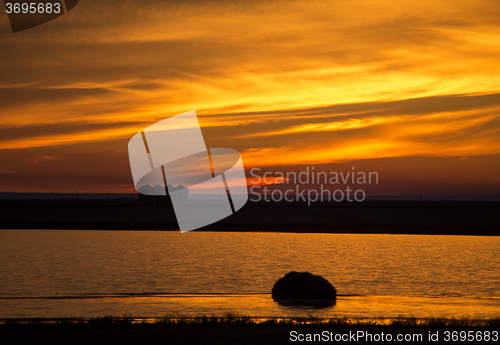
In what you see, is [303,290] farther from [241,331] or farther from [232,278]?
[241,331]

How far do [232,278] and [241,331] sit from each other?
12.5 m

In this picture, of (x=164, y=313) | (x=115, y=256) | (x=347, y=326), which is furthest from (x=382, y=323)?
(x=115, y=256)

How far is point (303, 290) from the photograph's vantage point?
20.2m

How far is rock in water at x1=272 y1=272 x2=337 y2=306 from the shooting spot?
19891 millimetres

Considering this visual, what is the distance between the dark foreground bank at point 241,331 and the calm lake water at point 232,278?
2576mm

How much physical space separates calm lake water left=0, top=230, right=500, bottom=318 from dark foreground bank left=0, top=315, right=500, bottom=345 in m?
2.58

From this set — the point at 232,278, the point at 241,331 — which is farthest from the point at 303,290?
the point at 241,331

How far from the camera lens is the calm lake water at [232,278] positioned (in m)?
18.3

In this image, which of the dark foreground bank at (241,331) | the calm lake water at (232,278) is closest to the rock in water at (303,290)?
the calm lake water at (232,278)

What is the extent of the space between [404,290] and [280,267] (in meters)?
8.83

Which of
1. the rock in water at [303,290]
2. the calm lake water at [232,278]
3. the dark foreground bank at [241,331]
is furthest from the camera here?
the rock in water at [303,290]

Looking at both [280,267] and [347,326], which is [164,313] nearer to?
[347,326]

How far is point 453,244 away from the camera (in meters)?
46.8

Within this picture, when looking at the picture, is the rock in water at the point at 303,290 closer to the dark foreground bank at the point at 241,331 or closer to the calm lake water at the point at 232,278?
the calm lake water at the point at 232,278
